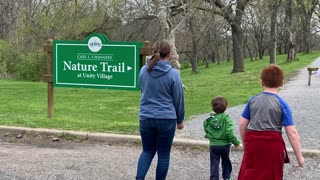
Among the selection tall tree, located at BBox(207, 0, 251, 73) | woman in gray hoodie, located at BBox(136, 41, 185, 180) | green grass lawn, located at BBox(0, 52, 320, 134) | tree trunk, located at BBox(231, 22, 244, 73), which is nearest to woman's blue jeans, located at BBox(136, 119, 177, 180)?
woman in gray hoodie, located at BBox(136, 41, 185, 180)

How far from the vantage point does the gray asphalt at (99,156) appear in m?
5.75

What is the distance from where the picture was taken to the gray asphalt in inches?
226

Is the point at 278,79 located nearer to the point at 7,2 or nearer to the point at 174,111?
the point at 174,111

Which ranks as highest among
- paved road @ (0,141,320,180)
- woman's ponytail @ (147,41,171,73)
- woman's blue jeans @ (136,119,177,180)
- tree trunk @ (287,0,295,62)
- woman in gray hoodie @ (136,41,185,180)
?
tree trunk @ (287,0,295,62)

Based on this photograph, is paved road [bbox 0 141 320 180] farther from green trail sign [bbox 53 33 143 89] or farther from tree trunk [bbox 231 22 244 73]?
tree trunk [bbox 231 22 244 73]

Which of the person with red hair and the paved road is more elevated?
the person with red hair

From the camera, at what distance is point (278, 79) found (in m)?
4.01

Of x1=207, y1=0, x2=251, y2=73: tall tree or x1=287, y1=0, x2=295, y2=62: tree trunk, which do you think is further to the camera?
x1=287, y1=0, x2=295, y2=62: tree trunk

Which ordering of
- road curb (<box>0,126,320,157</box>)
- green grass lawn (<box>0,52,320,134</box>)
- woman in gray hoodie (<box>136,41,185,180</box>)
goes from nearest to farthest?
woman in gray hoodie (<box>136,41,185,180</box>) → road curb (<box>0,126,320,157</box>) → green grass lawn (<box>0,52,320,134</box>)

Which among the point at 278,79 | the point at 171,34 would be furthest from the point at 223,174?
the point at 171,34

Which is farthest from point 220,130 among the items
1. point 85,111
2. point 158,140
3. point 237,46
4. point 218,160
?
point 237,46

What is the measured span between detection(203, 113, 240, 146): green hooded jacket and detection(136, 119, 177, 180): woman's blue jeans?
55 centimetres

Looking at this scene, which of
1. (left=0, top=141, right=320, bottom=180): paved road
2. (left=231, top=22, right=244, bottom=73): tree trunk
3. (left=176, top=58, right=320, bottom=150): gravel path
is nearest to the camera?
(left=0, top=141, right=320, bottom=180): paved road

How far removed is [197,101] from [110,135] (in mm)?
6366
